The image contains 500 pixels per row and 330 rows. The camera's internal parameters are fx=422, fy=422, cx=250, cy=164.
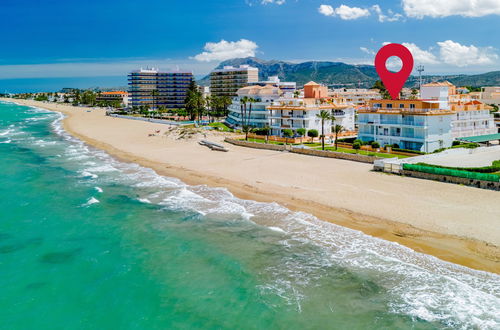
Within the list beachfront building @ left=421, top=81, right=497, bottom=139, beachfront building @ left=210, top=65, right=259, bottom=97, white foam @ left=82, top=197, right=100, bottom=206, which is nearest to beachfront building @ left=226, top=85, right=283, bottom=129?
beachfront building @ left=421, top=81, right=497, bottom=139

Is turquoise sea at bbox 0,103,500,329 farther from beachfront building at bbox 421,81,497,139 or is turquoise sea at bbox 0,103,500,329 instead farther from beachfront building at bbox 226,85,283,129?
beachfront building at bbox 226,85,283,129

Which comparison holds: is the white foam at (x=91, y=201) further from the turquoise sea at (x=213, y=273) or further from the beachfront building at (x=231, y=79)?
the beachfront building at (x=231, y=79)

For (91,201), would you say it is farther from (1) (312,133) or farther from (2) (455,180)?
(1) (312,133)

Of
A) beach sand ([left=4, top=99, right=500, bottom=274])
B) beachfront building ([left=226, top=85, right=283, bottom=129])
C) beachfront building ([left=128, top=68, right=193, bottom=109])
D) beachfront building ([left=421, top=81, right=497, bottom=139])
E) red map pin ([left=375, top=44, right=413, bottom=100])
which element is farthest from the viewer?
beachfront building ([left=128, top=68, right=193, bottom=109])

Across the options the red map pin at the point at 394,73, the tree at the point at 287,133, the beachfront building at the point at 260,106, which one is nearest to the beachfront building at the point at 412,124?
the red map pin at the point at 394,73

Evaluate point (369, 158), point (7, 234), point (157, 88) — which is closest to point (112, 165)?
point (7, 234)
